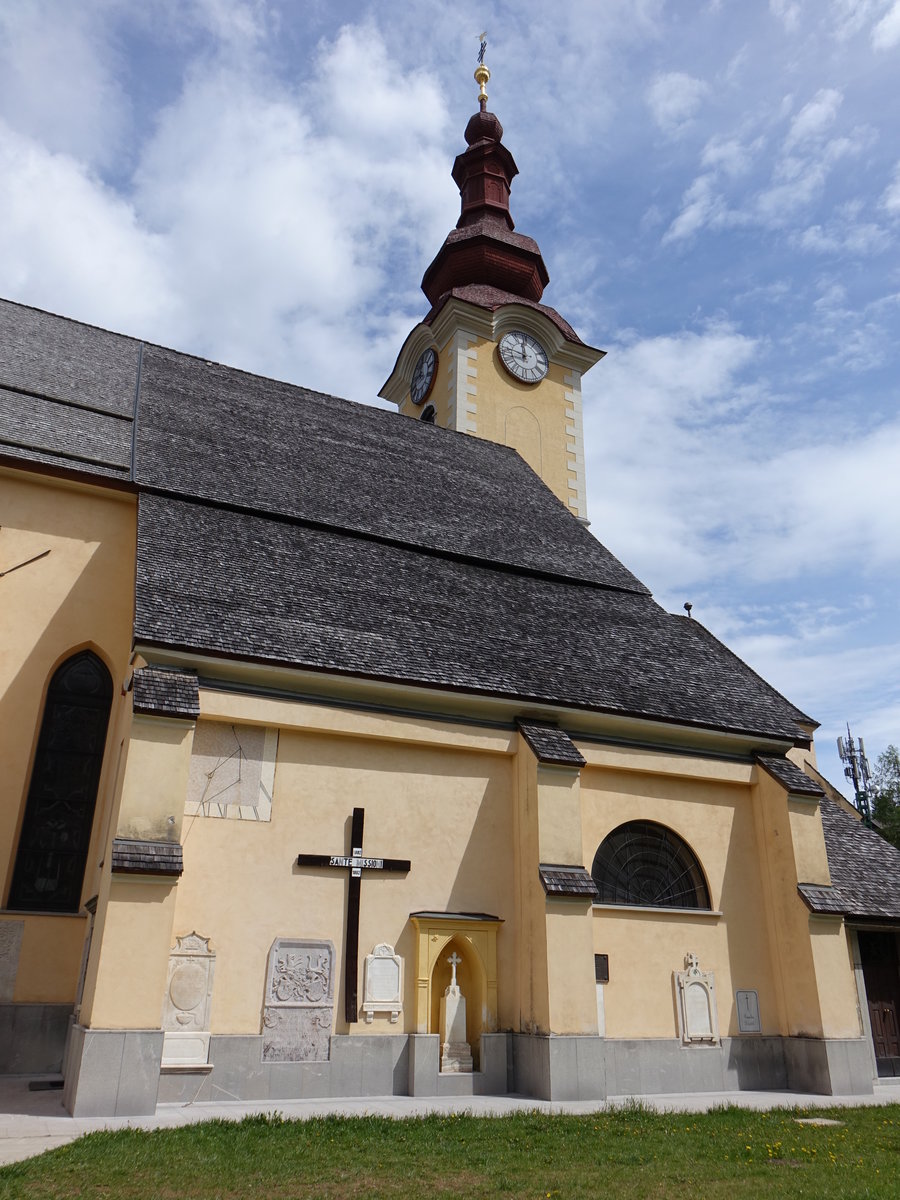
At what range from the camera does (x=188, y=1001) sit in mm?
10672

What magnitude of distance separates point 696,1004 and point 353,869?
5598 mm

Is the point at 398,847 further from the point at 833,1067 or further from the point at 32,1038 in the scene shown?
the point at 833,1067

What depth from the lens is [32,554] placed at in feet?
45.1

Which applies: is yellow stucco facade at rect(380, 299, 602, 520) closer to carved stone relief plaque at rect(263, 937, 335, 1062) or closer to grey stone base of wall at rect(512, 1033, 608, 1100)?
grey stone base of wall at rect(512, 1033, 608, 1100)

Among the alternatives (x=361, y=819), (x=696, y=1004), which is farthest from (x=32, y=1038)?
(x=696, y=1004)

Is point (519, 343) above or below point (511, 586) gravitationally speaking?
above

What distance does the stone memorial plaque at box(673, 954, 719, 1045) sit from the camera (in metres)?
13.3

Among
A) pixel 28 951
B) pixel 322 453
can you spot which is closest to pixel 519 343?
pixel 322 453

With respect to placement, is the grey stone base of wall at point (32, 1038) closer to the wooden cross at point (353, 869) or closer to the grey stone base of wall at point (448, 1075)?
the grey stone base of wall at point (448, 1075)

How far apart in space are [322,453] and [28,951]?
10.6m

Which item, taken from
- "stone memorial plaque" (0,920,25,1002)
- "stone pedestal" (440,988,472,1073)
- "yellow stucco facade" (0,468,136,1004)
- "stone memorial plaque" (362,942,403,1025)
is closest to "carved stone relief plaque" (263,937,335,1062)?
"stone memorial plaque" (362,942,403,1025)

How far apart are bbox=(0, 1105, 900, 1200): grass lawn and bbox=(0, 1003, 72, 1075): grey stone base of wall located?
3808mm

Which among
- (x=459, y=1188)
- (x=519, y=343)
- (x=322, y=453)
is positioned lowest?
(x=459, y=1188)

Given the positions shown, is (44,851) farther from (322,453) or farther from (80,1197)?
(322,453)
